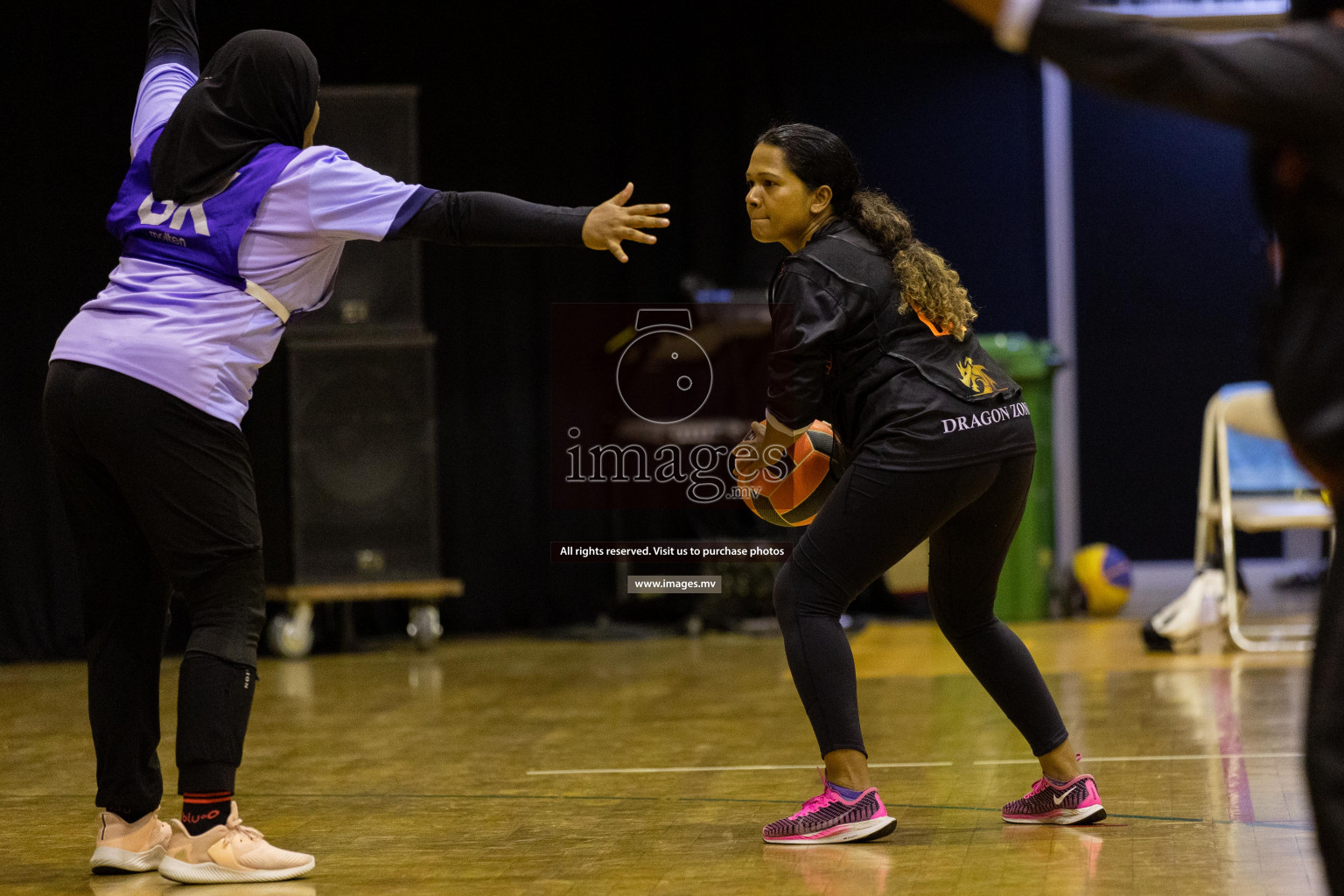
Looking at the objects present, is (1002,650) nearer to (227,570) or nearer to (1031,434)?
(1031,434)

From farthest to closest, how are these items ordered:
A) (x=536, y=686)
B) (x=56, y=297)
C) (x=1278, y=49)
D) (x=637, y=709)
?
(x=56, y=297)
(x=536, y=686)
(x=637, y=709)
(x=1278, y=49)

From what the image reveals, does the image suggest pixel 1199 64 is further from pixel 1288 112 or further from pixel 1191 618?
pixel 1191 618

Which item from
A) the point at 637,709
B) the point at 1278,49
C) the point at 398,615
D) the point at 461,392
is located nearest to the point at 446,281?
the point at 461,392

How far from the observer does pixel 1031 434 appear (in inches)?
109

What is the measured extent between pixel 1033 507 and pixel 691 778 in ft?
11.9

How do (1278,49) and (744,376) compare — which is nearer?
(1278,49)

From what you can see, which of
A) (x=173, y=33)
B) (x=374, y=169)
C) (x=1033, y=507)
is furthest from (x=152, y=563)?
(x=1033, y=507)

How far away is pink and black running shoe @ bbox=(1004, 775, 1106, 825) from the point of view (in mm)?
2834

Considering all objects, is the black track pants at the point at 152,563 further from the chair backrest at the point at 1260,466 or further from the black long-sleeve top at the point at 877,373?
the chair backrest at the point at 1260,466

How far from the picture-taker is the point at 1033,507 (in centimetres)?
668

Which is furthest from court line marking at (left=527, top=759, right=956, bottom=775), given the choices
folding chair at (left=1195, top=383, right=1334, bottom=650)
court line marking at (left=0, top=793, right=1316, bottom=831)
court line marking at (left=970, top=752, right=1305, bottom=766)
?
folding chair at (left=1195, top=383, right=1334, bottom=650)

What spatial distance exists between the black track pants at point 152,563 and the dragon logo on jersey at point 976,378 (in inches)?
52.8

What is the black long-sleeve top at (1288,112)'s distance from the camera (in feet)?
4.86

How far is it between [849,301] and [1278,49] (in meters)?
1.22
